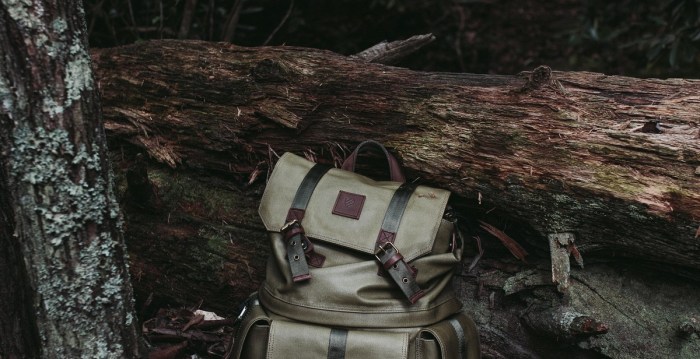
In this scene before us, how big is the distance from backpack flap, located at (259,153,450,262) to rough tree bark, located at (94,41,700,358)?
0.20 metres

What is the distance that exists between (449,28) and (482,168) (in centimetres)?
406

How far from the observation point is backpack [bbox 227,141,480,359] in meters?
2.44

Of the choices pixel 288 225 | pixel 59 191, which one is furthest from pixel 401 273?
pixel 59 191

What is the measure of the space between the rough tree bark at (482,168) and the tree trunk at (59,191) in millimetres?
893

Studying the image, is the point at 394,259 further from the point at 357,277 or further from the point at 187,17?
the point at 187,17

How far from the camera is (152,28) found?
5406 millimetres

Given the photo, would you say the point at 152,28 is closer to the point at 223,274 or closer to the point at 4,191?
the point at 223,274

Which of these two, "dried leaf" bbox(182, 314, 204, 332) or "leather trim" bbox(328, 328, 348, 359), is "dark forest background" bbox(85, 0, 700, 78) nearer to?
"dried leaf" bbox(182, 314, 204, 332)

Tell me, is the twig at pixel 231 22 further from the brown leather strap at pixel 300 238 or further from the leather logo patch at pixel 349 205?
the leather logo patch at pixel 349 205

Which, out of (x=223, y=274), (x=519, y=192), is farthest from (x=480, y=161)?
(x=223, y=274)

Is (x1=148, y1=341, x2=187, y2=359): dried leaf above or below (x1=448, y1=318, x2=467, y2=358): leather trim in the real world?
below

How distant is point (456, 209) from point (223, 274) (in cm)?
110

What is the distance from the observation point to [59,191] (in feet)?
6.96

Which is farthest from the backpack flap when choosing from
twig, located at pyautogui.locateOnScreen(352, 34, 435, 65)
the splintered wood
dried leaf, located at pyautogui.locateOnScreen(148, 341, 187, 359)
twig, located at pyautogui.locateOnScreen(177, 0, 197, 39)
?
twig, located at pyautogui.locateOnScreen(177, 0, 197, 39)
